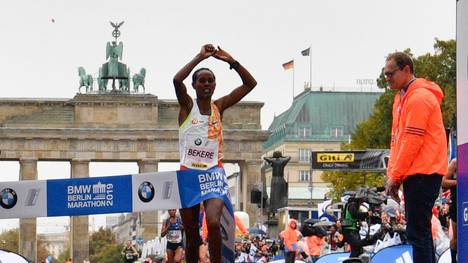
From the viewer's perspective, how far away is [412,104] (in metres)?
8.98

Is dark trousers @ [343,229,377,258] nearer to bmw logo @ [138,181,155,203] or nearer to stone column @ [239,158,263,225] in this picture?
bmw logo @ [138,181,155,203]

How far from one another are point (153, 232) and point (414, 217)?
309ft

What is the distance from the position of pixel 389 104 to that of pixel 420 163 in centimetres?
6091

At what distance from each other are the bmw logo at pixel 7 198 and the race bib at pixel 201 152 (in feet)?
22.0

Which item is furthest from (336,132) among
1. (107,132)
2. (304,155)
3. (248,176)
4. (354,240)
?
(354,240)

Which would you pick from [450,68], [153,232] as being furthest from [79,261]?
[450,68]

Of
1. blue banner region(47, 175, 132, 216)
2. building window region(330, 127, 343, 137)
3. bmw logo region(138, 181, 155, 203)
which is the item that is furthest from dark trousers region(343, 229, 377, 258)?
building window region(330, 127, 343, 137)

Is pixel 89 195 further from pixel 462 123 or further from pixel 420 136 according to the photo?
pixel 462 123

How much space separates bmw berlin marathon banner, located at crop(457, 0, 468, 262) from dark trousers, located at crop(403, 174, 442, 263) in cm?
294

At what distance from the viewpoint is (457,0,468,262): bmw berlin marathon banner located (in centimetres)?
597

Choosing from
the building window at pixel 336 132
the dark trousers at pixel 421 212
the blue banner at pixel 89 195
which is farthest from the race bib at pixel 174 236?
the building window at pixel 336 132

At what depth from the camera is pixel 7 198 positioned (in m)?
→ 17.5

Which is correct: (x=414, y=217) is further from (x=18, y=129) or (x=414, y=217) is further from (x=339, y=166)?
(x=18, y=129)

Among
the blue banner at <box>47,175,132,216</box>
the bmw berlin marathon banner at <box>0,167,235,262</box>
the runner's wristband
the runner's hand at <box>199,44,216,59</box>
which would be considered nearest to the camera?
the runner's hand at <box>199,44,216,59</box>
